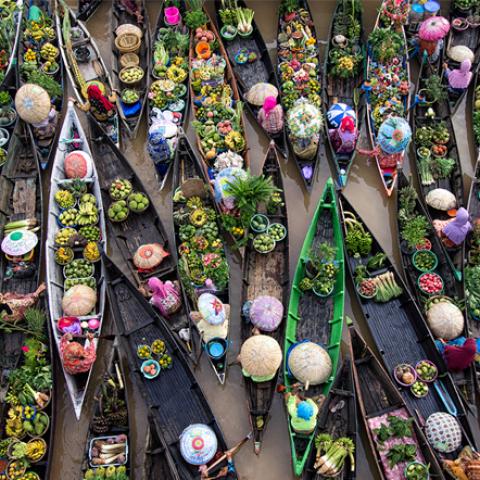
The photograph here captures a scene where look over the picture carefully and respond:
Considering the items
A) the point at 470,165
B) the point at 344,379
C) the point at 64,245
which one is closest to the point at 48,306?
the point at 64,245

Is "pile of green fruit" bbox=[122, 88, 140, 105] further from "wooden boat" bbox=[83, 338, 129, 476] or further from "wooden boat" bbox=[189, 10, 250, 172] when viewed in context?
"wooden boat" bbox=[83, 338, 129, 476]

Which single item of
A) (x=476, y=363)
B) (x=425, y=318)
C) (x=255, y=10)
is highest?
(x=255, y=10)

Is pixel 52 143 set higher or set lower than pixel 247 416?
higher

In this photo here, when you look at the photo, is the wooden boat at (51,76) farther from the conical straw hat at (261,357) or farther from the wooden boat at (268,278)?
the conical straw hat at (261,357)

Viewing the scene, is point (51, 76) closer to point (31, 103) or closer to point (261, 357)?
point (31, 103)

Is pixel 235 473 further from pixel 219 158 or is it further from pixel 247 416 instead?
pixel 219 158

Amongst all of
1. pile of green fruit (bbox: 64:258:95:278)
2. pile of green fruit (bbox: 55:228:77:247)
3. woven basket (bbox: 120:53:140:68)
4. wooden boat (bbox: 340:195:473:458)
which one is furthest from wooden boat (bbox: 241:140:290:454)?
woven basket (bbox: 120:53:140:68)
